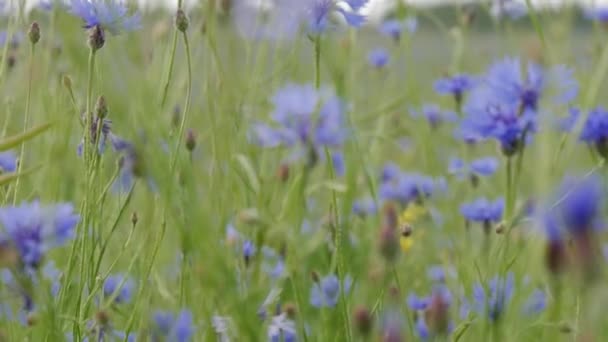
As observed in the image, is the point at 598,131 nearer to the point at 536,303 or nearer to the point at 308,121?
the point at 536,303

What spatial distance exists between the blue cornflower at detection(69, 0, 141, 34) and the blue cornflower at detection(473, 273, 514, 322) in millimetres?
375

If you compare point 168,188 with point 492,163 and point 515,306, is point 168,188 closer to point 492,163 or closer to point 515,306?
point 515,306

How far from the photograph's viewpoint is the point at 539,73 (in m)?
0.88

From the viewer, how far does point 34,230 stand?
70 centimetres

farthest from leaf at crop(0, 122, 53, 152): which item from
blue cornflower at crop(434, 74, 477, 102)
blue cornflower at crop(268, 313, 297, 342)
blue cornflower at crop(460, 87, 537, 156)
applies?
blue cornflower at crop(434, 74, 477, 102)

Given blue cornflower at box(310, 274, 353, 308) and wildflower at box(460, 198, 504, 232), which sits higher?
wildflower at box(460, 198, 504, 232)

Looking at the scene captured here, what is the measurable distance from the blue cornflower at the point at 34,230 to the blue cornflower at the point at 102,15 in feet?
0.58

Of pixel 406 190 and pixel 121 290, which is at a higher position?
pixel 406 190

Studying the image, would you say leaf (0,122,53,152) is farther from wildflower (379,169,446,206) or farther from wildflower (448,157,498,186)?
wildflower (379,169,446,206)

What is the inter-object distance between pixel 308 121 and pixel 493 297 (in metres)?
0.33

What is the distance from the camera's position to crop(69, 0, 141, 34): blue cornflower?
2.67ft

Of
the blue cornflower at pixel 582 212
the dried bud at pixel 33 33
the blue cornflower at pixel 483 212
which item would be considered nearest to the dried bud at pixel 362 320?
the blue cornflower at pixel 582 212

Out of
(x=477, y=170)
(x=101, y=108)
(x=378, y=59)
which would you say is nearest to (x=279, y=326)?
(x=101, y=108)

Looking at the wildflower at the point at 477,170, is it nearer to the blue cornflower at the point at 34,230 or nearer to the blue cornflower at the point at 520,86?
the blue cornflower at the point at 520,86
